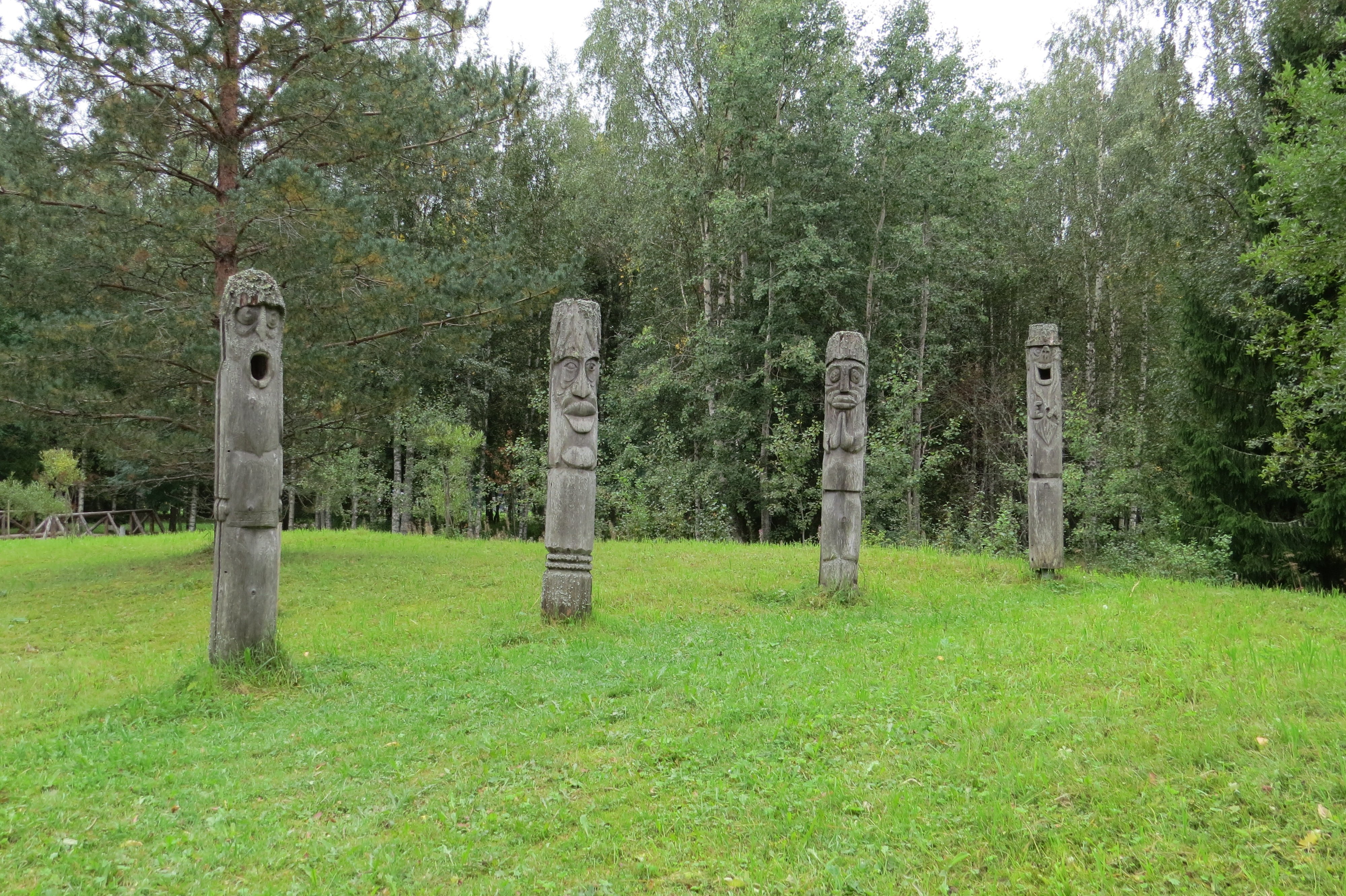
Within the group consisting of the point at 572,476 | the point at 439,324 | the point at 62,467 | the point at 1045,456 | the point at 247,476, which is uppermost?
the point at 439,324

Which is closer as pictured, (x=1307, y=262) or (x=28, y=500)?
(x=1307, y=262)

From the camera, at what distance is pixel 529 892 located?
3.58 m

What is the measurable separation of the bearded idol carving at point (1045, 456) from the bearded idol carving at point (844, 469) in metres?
2.63

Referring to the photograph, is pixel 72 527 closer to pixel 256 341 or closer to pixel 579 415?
pixel 256 341

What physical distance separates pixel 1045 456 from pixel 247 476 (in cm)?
947

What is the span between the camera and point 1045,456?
11109 millimetres

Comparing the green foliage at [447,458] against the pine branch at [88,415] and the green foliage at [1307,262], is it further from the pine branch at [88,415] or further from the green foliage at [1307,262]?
the green foliage at [1307,262]

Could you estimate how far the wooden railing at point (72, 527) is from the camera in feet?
91.7

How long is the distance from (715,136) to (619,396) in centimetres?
784

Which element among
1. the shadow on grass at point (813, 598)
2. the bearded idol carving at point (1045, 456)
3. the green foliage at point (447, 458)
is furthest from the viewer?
the green foliage at point (447, 458)

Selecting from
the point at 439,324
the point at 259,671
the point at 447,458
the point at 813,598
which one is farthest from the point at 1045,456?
the point at 447,458

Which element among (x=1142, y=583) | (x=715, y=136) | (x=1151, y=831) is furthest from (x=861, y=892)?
(x=715, y=136)

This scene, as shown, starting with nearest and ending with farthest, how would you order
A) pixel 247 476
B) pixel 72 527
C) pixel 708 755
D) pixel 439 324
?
pixel 708 755
pixel 247 476
pixel 439 324
pixel 72 527

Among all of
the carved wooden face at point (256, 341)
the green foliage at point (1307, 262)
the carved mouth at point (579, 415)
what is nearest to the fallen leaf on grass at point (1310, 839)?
the carved mouth at point (579, 415)
